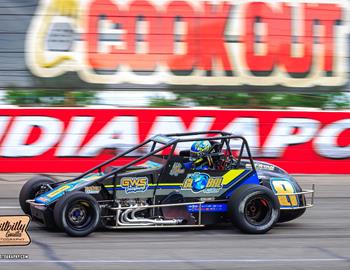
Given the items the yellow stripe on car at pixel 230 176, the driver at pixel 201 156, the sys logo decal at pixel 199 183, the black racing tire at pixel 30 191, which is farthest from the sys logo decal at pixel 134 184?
the black racing tire at pixel 30 191

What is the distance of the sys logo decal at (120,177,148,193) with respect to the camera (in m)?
9.03

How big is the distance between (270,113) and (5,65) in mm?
5615

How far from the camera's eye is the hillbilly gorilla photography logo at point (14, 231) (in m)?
7.75

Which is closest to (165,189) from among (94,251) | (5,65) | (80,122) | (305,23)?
(94,251)

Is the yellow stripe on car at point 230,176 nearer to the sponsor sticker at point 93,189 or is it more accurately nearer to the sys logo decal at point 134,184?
the sys logo decal at point 134,184

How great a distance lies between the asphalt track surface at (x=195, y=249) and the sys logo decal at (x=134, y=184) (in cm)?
55

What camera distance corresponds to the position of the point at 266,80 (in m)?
16.3

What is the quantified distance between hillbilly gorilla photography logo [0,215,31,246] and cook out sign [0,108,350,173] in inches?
Answer: 279

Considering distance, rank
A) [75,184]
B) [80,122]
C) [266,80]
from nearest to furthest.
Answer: [75,184] < [80,122] < [266,80]

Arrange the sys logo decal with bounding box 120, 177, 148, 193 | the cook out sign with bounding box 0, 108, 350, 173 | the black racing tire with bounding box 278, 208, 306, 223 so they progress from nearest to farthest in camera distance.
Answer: the sys logo decal with bounding box 120, 177, 148, 193 < the black racing tire with bounding box 278, 208, 306, 223 < the cook out sign with bounding box 0, 108, 350, 173

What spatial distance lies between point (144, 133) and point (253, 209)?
6.19m

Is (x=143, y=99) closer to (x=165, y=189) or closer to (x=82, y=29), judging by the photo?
(x=82, y=29)
